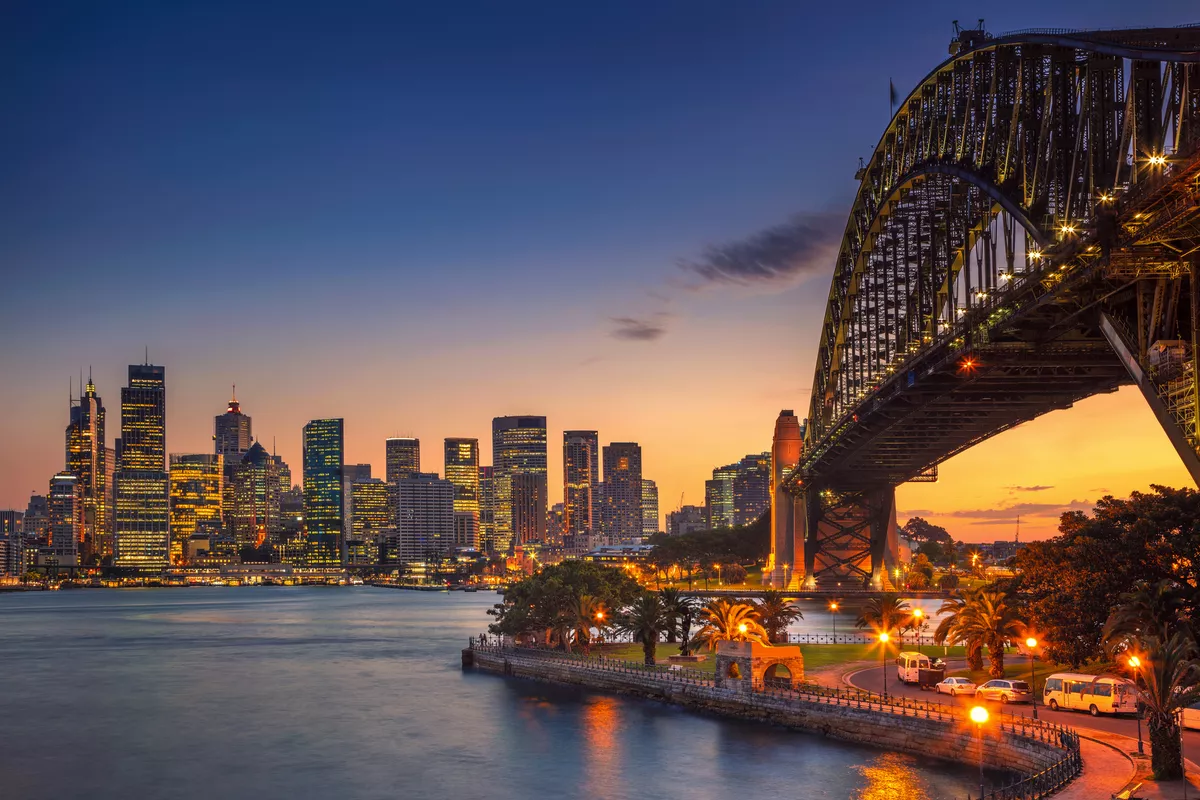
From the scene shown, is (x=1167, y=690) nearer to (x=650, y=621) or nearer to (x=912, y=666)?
(x=912, y=666)

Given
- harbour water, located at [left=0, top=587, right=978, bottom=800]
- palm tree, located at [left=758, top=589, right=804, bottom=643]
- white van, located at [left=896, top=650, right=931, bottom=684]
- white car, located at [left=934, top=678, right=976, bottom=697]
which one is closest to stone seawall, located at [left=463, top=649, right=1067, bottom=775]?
harbour water, located at [left=0, top=587, right=978, bottom=800]

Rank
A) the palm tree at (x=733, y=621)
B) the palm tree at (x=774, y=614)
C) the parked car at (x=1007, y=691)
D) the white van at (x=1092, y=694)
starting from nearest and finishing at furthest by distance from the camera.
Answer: the white van at (x=1092, y=694)
the parked car at (x=1007, y=691)
the palm tree at (x=733, y=621)
the palm tree at (x=774, y=614)

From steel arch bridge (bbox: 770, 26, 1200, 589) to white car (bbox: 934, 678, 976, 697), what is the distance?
52.5ft

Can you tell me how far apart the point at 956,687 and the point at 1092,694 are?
10.0 m

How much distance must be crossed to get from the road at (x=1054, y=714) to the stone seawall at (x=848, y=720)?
3.08 m

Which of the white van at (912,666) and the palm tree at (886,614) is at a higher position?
the palm tree at (886,614)

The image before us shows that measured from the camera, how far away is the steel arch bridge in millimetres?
39875

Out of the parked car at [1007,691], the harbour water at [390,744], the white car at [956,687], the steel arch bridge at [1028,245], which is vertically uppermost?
the steel arch bridge at [1028,245]

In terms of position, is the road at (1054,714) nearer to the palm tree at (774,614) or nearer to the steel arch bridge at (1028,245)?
the steel arch bridge at (1028,245)

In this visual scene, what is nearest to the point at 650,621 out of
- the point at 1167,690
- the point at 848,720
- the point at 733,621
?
the point at 733,621

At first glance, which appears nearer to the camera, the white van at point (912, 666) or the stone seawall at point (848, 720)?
the stone seawall at point (848, 720)

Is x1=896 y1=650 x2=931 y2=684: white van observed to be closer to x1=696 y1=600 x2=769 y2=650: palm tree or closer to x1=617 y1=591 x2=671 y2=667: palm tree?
x1=696 y1=600 x2=769 y2=650: palm tree

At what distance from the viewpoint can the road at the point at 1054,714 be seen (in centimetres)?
4134

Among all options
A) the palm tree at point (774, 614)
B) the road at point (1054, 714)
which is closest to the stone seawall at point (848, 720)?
the road at point (1054, 714)
